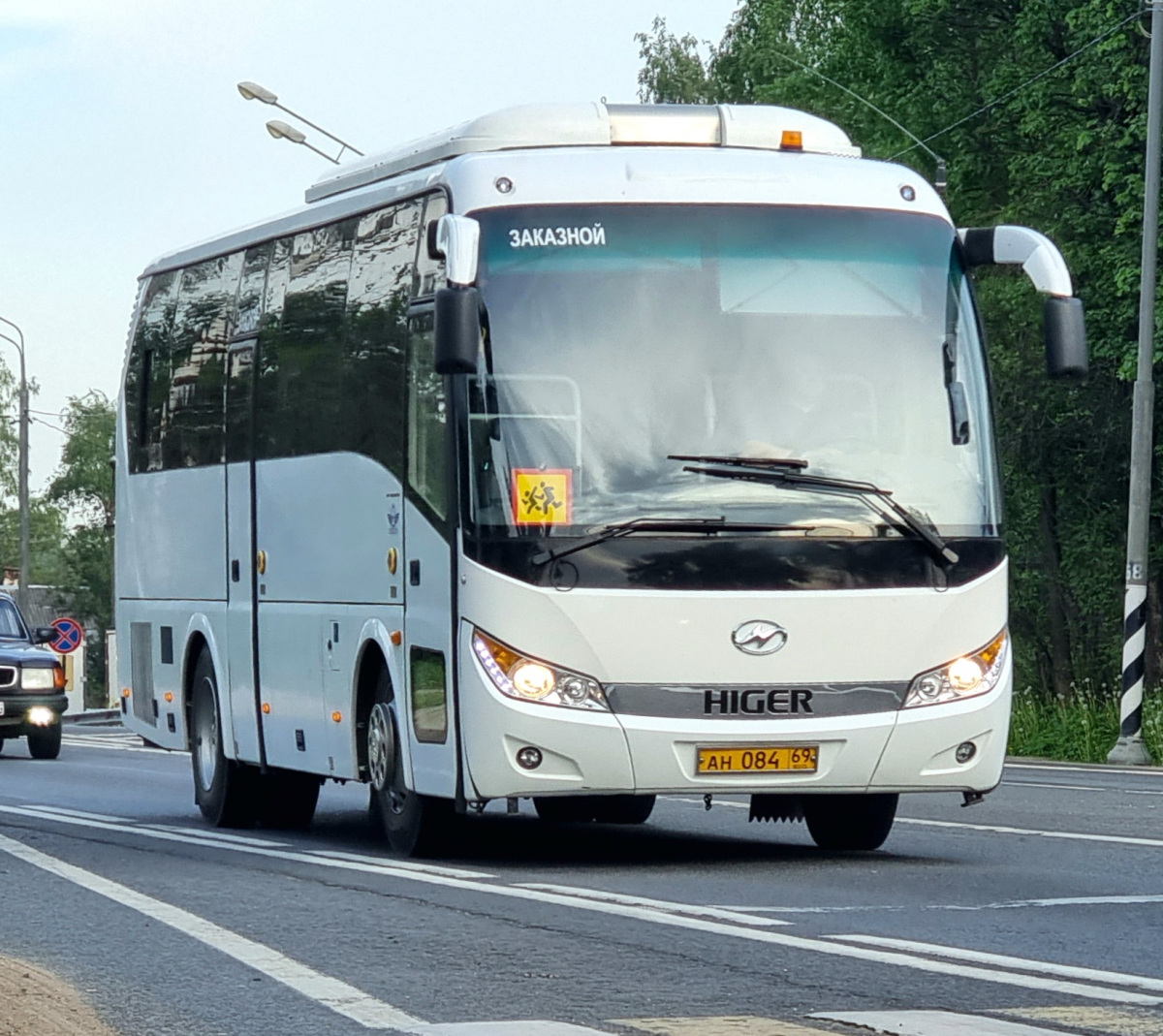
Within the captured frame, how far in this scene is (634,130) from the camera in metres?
13.7

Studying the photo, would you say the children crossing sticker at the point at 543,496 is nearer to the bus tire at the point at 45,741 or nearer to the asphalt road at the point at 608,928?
the asphalt road at the point at 608,928

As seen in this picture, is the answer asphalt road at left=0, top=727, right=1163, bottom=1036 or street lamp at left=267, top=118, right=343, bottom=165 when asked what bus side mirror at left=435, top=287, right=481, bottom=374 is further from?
street lamp at left=267, top=118, right=343, bottom=165

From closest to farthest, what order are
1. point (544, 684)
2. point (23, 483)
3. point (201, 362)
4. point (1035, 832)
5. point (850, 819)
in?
point (544, 684), point (850, 819), point (1035, 832), point (201, 362), point (23, 483)

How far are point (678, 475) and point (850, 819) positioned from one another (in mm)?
2467

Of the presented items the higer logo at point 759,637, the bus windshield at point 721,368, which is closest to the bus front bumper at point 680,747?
the higer logo at point 759,637

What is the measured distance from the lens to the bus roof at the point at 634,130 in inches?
536

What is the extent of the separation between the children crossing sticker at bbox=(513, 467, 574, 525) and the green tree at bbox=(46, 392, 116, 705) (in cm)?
10638

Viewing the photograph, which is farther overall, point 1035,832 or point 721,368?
point 1035,832

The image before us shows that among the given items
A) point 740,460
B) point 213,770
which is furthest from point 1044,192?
point 740,460

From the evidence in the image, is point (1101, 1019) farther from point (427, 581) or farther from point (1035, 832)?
point (1035, 832)

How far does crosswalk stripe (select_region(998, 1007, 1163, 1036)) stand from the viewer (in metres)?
7.21

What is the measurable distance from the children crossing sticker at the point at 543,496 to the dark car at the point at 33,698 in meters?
19.7

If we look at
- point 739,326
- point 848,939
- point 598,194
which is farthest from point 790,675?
point 848,939

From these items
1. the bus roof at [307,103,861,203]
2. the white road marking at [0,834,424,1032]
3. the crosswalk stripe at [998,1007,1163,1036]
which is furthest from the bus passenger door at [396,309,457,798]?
the crosswalk stripe at [998,1007,1163,1036]
